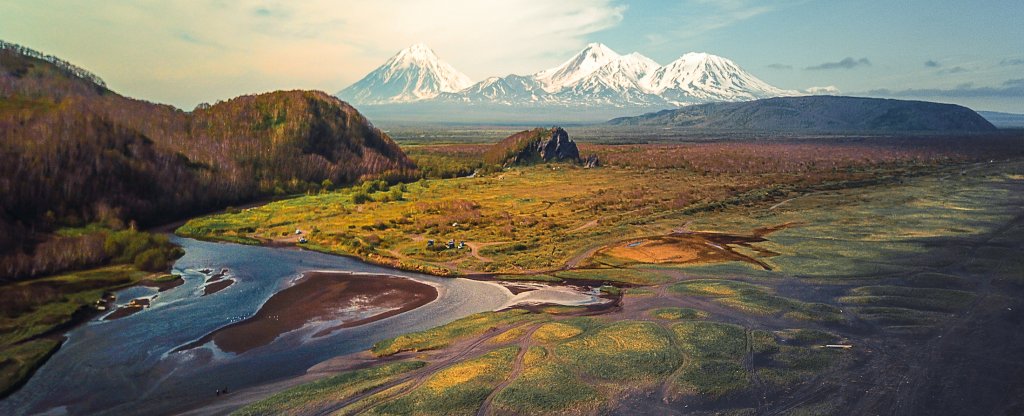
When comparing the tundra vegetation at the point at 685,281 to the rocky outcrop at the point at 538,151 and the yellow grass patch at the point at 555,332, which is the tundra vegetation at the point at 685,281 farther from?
the rocky outcrop at the point at 538,151

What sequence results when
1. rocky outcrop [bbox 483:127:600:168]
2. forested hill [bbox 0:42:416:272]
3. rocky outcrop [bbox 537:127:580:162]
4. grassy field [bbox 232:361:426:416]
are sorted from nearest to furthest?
1. grassy field [bbox 232:361:426:416]
2. forested hill [bbox 0:42:416:272]
3. rocky outcrop [bbox 483:127:600:168]
4. rocky outcrop [bbox 537:127:580:162]

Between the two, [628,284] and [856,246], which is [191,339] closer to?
[628,284]

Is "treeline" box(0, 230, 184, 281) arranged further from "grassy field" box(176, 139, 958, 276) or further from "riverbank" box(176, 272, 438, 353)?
"riverbank" box(176, 272, 438, 353)

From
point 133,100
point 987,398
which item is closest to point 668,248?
point 987,398

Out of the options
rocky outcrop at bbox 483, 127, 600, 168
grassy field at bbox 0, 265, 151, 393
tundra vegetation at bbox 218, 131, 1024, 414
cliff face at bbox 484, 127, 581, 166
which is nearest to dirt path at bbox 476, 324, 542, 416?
tundra vegetation at bbox 218, 131, 1024, 414

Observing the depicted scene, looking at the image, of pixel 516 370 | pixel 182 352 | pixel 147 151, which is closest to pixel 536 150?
pixel 147 151
